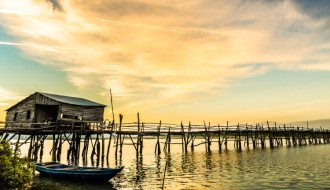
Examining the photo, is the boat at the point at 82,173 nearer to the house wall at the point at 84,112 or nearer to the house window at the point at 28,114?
the house wall at the point at 84,112

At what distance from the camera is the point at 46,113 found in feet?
121

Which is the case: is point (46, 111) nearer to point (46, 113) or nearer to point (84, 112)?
point (46, 113)

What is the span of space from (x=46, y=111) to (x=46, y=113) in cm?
27

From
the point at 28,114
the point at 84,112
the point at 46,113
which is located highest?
the point at 84,112

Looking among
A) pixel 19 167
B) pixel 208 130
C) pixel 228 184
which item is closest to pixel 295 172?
pixel 228 184

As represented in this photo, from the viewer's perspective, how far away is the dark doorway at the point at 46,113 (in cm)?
3584

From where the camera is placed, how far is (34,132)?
113 feet

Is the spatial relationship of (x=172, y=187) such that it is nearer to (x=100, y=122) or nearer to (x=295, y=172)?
(x=295, y=172)

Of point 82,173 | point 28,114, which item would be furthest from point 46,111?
point 82,173

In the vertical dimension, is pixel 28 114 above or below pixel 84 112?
below

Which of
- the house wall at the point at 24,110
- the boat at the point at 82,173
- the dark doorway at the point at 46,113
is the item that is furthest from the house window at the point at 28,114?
the boat at the point at 82,173

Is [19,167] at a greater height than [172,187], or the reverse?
[19,167]

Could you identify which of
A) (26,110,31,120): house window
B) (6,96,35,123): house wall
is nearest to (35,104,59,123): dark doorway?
(6,96,35,123): house wall

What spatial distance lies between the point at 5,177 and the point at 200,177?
14.9 metres
